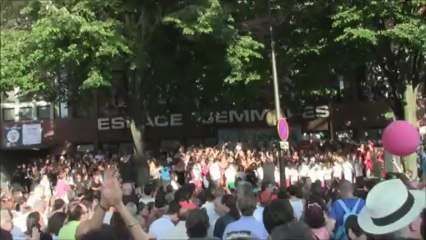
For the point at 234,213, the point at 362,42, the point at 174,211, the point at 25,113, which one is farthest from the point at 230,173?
the point at 25,113

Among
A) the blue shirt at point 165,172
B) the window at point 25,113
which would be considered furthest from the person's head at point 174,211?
the window at point 25,113

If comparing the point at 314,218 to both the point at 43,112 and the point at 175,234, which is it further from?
the point at 43,112

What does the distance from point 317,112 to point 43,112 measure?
44.2 ft

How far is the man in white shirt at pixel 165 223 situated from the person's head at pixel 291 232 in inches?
97.5

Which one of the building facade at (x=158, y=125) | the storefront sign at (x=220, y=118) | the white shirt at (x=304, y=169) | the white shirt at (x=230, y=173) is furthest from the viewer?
the storefront sign at (x=220, y=118)

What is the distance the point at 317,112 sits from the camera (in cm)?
3081

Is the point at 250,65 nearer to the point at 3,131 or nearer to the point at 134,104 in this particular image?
the point at 134,104

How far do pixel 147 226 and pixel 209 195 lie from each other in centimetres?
114

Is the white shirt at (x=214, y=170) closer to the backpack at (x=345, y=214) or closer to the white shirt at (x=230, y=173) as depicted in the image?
the white shirt at (x=230, y=173)

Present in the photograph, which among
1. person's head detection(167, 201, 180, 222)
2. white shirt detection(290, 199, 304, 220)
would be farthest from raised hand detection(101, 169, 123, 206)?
white shirt detection(290, 199, 304, 220)

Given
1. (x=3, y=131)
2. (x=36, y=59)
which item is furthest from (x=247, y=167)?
(x=3, y=131)

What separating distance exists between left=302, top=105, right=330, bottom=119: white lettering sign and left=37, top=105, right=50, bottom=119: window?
1261 centimetres

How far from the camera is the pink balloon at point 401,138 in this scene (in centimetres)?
643

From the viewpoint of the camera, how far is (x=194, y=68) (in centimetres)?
2483
